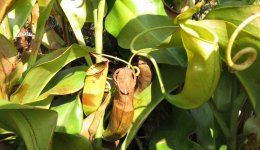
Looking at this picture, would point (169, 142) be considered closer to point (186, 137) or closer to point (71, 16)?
point (186, 137)

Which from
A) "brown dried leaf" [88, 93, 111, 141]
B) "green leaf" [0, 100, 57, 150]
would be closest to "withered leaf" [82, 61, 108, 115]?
"brown dried leaf" [88, 93, 111, 141]

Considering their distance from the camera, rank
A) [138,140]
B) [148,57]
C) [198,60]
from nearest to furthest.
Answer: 1. [198,60]
2. [148,57]
3. [138,140]

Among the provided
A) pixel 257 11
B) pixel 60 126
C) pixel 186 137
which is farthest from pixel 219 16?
pixel 60 126

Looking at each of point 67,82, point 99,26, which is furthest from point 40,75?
point 99,26

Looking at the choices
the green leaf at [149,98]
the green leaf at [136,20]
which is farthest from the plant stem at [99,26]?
the green leaf at [149,98]

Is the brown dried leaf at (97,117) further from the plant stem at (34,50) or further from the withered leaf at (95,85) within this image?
the plant stem at (34,50)

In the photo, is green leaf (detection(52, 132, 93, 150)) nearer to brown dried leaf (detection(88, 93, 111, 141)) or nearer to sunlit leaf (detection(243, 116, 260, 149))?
brown dried leaf (detection(88, 93, 111, 141))
